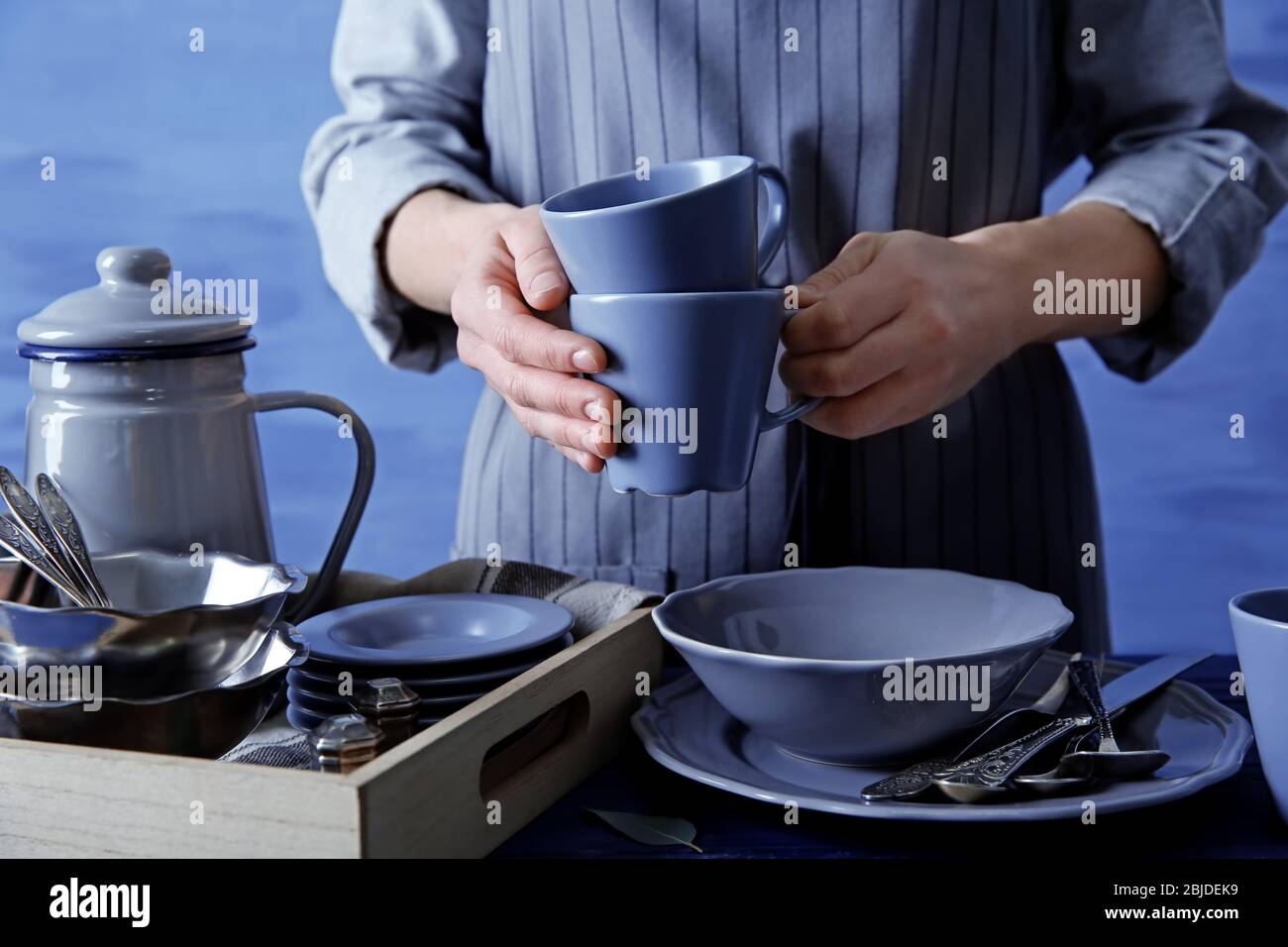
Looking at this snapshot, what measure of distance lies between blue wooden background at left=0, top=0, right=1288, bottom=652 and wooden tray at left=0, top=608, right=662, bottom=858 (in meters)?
1.96

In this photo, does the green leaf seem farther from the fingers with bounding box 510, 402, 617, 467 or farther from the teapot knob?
the teapot knob

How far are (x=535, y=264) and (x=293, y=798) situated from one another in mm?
329

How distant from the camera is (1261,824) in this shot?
1.85 ft

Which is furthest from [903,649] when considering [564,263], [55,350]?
[55,350]

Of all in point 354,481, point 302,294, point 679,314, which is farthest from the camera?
point 302,294

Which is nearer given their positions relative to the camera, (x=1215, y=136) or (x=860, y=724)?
(x=860, y=724)

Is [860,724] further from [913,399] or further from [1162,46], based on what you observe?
[1162,46]

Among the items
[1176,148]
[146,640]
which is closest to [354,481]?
[146,640]

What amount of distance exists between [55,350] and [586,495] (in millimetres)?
482

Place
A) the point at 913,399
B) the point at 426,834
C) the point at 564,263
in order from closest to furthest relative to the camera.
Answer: the point at 426,834, the point at 564,263, the point at 913,399

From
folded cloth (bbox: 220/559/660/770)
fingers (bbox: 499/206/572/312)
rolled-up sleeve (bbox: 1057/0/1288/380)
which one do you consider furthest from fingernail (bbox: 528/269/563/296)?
rolled-up sleeve (bbox: 1057/0/1288/380)

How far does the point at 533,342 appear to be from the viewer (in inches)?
26.4

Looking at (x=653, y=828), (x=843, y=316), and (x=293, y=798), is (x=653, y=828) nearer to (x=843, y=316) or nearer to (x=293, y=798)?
(x=293, y=798)

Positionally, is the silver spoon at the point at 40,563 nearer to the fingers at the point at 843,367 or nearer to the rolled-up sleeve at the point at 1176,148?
the fingers at the point at 843,367
